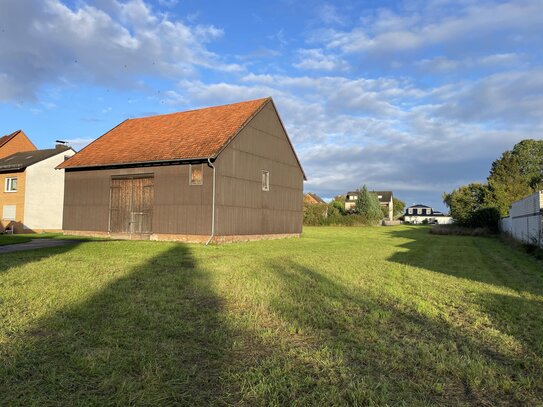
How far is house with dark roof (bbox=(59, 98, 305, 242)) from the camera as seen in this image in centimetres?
2058

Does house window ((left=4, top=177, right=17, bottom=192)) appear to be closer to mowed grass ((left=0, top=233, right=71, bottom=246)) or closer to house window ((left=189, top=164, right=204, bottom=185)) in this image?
mowed grass ((left=0, top=233, right=71, bottom=246))

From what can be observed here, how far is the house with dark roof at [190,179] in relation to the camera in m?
20.6

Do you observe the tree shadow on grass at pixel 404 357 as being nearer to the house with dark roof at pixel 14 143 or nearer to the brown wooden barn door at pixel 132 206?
the brown wooden barn door at pixel 132 206

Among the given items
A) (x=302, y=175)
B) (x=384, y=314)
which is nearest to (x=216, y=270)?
(x=384, y=314)

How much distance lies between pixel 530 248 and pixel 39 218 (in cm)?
2895

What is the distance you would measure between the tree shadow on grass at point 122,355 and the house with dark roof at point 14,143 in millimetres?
38494

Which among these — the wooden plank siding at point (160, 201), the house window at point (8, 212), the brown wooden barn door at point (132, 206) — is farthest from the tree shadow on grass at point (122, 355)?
the house window at point (8, 212)

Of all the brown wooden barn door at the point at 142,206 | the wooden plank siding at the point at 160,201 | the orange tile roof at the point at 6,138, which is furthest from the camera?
the orange tile roof at the point at 6,138

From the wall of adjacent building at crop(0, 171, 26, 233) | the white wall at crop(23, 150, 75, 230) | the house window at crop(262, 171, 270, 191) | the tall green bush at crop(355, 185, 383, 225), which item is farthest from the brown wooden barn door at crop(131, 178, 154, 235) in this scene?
the tall green bush at crop(355, 185, 383, 225)

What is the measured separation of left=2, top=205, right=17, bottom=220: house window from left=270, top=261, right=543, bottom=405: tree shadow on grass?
27.6 meters

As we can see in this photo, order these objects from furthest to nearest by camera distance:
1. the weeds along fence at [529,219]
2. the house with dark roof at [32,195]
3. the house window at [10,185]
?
the house window at [10,185] < the house with dark roof at [32,195] < the weeds along fence at [529,219]

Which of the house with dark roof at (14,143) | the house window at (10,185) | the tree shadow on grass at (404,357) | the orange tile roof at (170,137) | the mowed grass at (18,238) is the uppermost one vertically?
the house with dark roof at (14,143)

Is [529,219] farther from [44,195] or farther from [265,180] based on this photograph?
[44,195]

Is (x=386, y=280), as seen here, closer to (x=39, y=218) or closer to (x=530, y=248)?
(x=530, y=248)
